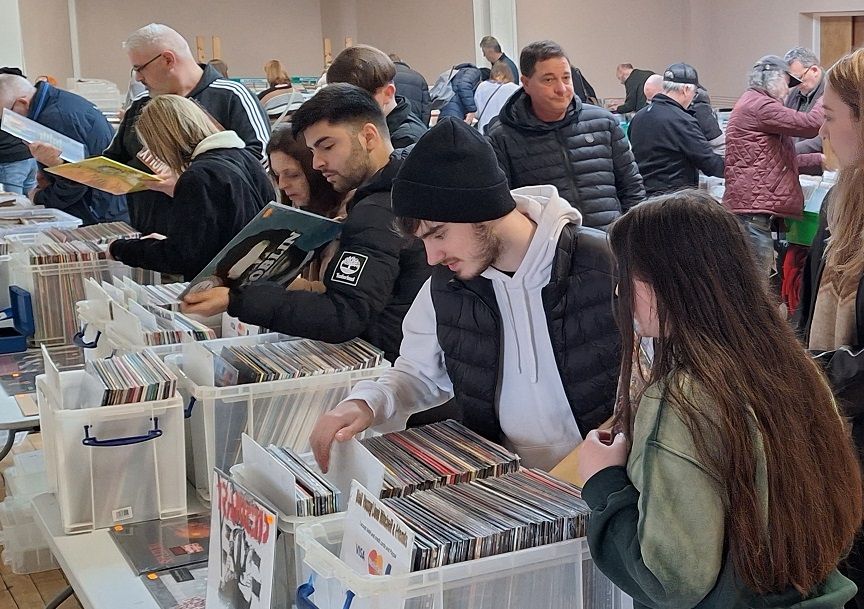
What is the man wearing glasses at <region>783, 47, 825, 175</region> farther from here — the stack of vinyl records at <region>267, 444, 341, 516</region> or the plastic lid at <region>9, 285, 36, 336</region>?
the stack of vinyl records at <region>267, 444, 341, 516</region>

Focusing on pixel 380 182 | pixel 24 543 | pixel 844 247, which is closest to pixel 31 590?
pixel 24 543

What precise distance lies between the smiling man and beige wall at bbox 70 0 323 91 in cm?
1444

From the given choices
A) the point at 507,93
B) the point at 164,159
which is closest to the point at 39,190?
the point at 164,159

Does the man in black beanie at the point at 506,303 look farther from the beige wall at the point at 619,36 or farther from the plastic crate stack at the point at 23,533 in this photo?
the beige wall at the point at 619,36

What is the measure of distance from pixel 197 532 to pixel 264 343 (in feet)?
1.54

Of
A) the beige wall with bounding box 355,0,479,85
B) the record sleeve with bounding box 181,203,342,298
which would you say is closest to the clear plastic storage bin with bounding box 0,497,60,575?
the record sleeve with bounding box 181,203,342,298

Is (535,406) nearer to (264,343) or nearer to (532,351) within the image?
(532,351)

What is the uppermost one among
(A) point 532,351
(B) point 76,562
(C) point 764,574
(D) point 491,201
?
(D) point 491,201

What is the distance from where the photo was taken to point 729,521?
117cm

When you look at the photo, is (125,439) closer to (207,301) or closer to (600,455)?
(207,301)

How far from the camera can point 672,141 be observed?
208 inches

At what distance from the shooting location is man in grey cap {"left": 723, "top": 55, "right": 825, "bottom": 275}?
17.4 feet

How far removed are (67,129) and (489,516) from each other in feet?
15.4

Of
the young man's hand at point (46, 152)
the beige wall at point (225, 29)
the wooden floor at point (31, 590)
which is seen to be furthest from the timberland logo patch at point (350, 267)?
the beige wall at point (225, 29)
